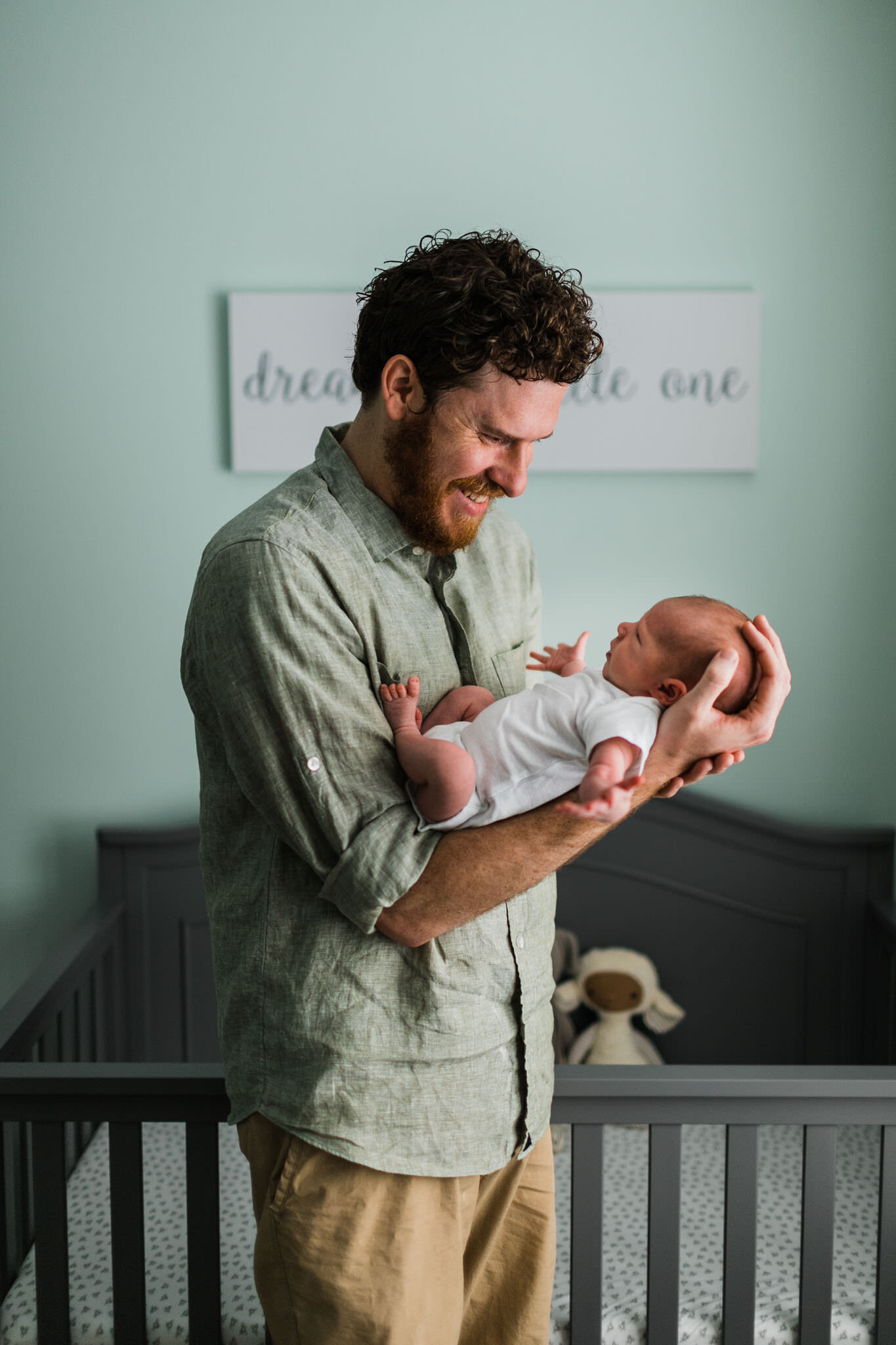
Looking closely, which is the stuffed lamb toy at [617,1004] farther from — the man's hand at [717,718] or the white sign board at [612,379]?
the man's hand at [717,718]

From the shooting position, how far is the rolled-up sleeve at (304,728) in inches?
36.3

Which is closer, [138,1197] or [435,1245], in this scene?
[435,1245]

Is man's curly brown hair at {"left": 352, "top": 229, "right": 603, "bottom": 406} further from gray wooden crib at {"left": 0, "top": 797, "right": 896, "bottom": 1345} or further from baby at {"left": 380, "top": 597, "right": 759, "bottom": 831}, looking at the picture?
gray wooden crib at {"left": 0, "top": 797, "right": 896, "bottom": 1345}

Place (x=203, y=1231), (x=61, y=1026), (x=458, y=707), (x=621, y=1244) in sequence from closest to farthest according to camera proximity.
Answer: (x=458, y=707), (x=203, y=1231), (x=621, y=1244), (x=61, y=1026)

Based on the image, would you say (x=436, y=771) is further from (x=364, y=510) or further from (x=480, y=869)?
(x=364, y=510)

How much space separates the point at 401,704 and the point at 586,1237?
74cm

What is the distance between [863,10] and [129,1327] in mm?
2482

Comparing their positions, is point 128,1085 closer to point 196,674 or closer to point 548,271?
point 196,674

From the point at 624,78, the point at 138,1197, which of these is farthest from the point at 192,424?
the point at 138,1197

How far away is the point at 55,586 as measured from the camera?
2.13 metres

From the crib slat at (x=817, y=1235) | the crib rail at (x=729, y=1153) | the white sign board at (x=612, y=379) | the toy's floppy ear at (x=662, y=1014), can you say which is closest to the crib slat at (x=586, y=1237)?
the crib rail at (x=729, y=1153)

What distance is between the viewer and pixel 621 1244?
1638 mm

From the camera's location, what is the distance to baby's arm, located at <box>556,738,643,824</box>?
88 cm

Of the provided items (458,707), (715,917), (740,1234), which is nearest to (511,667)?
(458,707)
